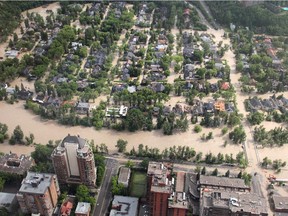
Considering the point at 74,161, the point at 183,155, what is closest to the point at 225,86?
the point at 183,155

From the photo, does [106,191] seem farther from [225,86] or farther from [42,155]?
[225,86]

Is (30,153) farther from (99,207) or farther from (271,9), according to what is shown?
(271,9)

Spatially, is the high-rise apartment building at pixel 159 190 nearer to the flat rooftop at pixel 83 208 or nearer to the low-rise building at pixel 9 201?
the flat rooftop at pixel 83 208

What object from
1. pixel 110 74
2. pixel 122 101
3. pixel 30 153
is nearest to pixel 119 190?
pixel 30 153

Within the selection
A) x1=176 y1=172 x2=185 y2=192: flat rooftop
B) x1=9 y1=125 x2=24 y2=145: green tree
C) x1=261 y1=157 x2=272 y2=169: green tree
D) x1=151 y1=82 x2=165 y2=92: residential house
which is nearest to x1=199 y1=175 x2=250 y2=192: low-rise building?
x1=176 y1=172 x2=185 y2=192: flat rooftop

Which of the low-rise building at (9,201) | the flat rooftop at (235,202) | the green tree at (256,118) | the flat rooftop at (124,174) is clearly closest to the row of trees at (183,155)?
the flat rooftop at (124,174)
